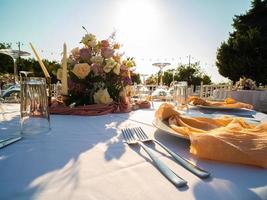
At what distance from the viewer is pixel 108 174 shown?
30 centimetres

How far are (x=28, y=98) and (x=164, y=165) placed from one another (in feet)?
1.34

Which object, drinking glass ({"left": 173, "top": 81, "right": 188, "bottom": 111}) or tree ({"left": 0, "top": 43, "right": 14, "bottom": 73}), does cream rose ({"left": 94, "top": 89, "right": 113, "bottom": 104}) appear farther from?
tree ({"left": 0, "top": 43, "right": 14, "bottom": 73})

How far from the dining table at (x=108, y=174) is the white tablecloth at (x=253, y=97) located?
371 centimetres

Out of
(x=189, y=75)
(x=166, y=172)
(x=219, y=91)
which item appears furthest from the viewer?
(x=189, y=75)

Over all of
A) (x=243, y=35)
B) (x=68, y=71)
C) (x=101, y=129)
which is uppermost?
(x=243, y=35)

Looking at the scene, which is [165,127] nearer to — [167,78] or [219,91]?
[219,91]

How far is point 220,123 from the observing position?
57 cm

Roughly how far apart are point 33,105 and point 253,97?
4.21 m

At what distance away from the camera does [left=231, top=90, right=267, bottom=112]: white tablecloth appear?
374cm

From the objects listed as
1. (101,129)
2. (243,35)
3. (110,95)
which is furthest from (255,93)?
(243,35)

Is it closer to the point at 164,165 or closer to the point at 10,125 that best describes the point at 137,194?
the point at 164,165

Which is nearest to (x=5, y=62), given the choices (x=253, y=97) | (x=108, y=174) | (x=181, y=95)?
(x=253, y=97)

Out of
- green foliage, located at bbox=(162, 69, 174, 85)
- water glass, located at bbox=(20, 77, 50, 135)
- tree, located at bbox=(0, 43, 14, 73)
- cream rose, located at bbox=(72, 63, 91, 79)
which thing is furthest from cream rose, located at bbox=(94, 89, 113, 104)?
green foliage, located at bbox=(162, 69, 174, 85)

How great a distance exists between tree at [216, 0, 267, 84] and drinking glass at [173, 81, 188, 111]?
498 inches
